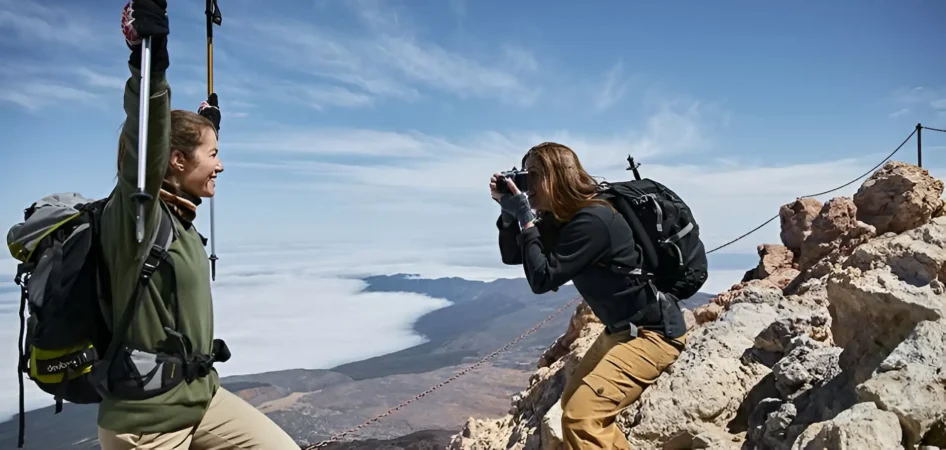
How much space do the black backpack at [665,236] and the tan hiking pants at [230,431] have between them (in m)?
2.15

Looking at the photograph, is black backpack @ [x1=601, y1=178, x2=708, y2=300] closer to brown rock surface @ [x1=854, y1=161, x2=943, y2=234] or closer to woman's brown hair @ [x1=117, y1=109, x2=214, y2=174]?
woman's brown hair @ [x1=117, y1=109, x2=214, y2=174]

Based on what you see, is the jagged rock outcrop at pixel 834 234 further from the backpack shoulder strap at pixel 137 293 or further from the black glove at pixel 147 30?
the black glove at pixel 147 30

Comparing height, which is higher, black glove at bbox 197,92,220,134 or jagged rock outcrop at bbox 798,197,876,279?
black glove at bbox 197,92,220,134

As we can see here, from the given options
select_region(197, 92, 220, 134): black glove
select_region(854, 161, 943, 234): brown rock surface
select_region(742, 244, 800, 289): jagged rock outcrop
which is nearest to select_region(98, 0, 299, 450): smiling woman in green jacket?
select_region(197, 92, 220, 134): black glove

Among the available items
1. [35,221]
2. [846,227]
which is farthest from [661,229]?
[846,227]

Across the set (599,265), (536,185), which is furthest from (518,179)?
(599,265)

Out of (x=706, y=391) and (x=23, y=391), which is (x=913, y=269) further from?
(x=23, y=391)

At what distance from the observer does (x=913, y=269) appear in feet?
12.0

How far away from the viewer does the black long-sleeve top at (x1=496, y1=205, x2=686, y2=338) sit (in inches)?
141

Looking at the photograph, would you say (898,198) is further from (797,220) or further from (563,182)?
(563,182)

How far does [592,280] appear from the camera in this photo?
376cm

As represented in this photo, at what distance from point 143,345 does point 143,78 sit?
3.00 ft

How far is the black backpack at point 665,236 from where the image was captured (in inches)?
151

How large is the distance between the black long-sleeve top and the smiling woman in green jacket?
1681 millimetres
